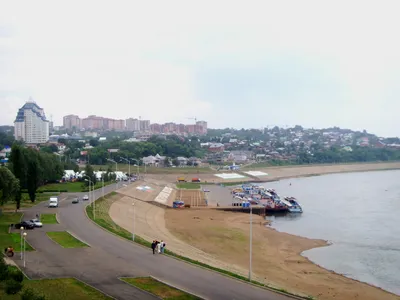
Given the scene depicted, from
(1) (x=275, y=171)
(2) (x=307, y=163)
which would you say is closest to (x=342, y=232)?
(1) (x=275, y=171)

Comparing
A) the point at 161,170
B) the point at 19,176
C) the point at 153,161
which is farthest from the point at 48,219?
the point at 153,161

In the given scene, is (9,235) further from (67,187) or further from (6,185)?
(67,187)

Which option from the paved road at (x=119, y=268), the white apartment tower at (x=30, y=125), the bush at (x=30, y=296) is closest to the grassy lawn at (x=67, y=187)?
the paved road at (x=119, y=268)

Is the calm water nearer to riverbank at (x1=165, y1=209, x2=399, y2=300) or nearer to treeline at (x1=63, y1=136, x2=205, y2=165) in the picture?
riverbank at (x1=165, y1=209, x2=399, y2=300)

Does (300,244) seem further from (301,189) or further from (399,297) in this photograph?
(301,189)

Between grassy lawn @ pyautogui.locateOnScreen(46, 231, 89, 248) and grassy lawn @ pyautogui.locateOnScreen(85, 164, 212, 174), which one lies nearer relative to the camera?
grassy lawn @ pyautogui.locateOnScreen(46, 231, 89, 248)

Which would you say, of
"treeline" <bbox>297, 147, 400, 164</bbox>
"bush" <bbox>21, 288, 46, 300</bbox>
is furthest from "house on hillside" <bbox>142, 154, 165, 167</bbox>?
"bush" <bbox>21, 288, 46, 300</bbox>
